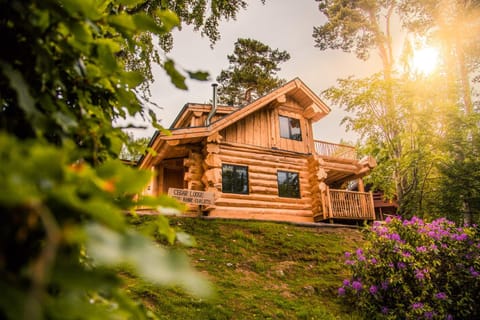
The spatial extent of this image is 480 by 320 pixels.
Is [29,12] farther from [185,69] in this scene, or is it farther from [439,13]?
[439,13]

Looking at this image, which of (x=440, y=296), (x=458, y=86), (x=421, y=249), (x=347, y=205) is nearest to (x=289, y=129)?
(x=347, y=205)

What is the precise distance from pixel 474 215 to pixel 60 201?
17261mm

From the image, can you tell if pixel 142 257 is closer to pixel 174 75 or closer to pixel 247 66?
pixel 174 75

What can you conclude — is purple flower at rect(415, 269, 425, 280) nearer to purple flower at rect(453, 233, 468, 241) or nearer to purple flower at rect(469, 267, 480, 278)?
purple flower at rect(469, 267, 480, 278)

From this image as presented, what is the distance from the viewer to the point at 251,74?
28.2m

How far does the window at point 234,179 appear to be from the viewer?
43.1ft

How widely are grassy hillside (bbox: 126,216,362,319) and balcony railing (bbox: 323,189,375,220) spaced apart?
1026mm

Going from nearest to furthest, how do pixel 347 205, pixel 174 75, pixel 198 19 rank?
pixel 174 75 → pixel 198 19 → pixel 347 205

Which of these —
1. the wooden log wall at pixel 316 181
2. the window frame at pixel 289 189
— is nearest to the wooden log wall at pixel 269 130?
the wooden log wall at pixel 316 181

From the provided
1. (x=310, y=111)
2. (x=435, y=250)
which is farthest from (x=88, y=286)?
(x=310, y=111)

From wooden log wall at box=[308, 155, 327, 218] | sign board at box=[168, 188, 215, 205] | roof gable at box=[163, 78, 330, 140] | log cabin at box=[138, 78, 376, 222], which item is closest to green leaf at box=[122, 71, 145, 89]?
sign board at box=[168, 188, 215, 205]

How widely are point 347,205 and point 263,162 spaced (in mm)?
4425

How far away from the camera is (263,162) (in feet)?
47.0

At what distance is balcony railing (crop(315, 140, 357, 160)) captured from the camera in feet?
54.1
